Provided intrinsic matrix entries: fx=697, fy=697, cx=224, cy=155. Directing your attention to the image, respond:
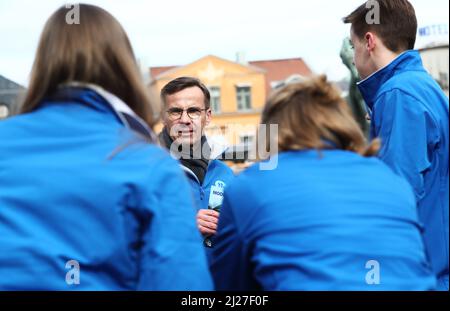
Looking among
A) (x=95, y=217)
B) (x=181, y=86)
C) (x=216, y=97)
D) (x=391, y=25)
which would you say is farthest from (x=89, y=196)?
(x=216, y=97)

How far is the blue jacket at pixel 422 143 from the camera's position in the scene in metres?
2.61

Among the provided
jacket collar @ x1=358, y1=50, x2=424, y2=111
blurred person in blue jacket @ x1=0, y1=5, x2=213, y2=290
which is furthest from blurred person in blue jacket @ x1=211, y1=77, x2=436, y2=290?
jacket collar @ x1=358, y1=50, x2=424, y2=111

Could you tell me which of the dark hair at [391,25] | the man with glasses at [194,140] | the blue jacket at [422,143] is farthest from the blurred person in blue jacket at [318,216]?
the man with glasses at [194,140]

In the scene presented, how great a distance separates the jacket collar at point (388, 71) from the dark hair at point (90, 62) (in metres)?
1.30

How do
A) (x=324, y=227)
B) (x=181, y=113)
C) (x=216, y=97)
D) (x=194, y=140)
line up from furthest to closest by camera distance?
(x=216, y=97)
(x=181, y=113)
(x=194, y=140)
(x=324, y=227)

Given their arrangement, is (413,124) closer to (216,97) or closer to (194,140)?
(194,140)

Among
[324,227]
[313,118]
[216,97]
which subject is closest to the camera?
[324,227]

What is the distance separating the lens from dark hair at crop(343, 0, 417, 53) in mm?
3123

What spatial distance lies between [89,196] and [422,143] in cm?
141

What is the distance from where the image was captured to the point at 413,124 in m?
2.73

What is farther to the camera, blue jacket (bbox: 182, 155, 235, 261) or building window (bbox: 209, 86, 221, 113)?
building window (bbox: 209, 86, 221, 113)

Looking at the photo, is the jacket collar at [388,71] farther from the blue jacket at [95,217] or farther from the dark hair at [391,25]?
the blue jacket at [95,217]

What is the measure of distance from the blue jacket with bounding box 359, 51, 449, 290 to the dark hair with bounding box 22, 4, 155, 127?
3.64 ft

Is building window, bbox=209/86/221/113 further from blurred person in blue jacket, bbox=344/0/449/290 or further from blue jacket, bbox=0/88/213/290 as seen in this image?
blue jacket, bbox=0/88/213/290
